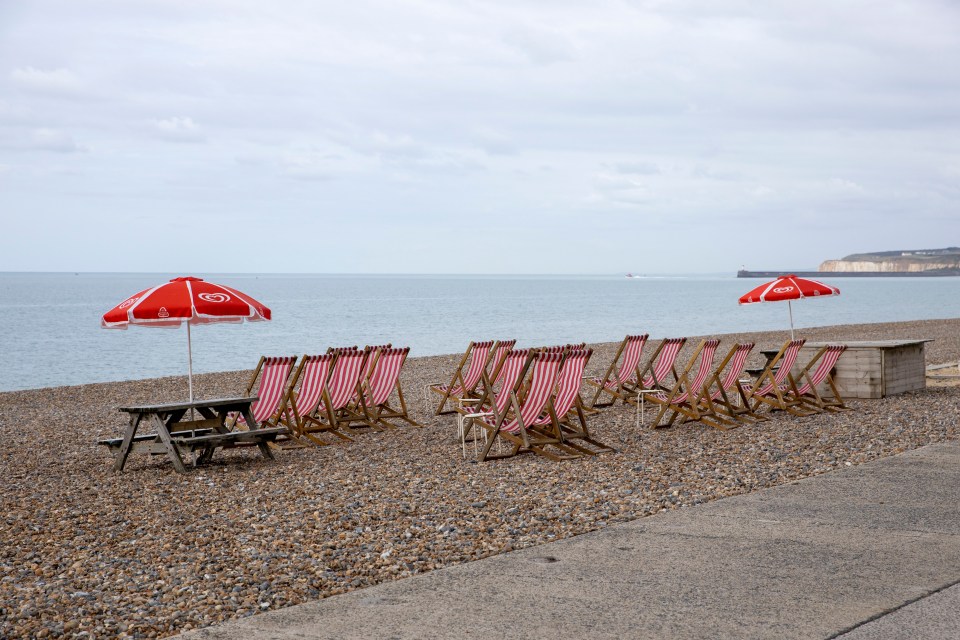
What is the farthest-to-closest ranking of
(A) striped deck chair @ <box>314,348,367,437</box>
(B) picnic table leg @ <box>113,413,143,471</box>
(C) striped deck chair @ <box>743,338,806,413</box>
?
(C) striped deck chair @ <box>743,338,806,413</box>
(A) striped deck chair @ <box>314,348,367,437</box>
(B) picnic table leg @ <box>113,413,143,471</box>

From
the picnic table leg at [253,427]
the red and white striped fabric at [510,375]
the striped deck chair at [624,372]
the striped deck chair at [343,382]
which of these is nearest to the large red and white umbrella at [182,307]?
the picnic table leg at [253,427]

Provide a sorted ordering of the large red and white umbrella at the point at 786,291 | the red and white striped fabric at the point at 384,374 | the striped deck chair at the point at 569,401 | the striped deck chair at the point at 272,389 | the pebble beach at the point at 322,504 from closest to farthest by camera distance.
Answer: the pebble beach at the point at 322,504
the striped deck chair at the point at 569,401
the striped deck chair at the point at 272,389
the red and white striped fabric at the point at 384,374
the large red and white umbrella at the point at 786,291

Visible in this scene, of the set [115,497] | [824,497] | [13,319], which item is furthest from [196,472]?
[13,319]

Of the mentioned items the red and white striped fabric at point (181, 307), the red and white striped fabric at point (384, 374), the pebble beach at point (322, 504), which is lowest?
the pebble beach at point (322, 504)

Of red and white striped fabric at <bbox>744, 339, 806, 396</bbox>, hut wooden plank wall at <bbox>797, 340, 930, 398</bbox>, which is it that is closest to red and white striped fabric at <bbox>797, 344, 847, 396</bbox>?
red and white striped fabric at <bbox>744, 339, 806, 396</bbox>

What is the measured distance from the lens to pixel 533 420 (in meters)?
8.20

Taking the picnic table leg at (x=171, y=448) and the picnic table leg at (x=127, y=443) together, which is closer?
the picnic table leg at (x=171, y=448)

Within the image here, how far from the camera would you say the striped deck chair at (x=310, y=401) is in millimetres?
9594

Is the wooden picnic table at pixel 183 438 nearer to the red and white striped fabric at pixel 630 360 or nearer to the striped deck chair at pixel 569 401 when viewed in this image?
the striped deck chair at pixel 569 401

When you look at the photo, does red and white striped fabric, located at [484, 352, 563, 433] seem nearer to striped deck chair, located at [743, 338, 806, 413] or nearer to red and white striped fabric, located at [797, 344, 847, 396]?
striped deck chair, located at [743, 338, 806, 413]

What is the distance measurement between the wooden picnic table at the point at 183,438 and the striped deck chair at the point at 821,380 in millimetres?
5415

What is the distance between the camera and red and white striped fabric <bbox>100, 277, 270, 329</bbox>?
27.0 ft

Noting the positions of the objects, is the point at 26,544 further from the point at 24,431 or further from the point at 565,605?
the point at 24,431

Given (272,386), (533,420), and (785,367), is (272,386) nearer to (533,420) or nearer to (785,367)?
(533,420)
